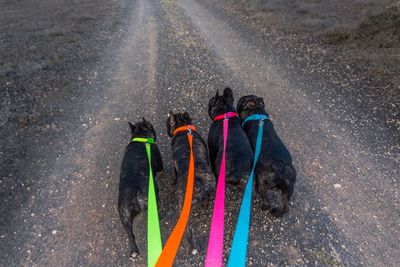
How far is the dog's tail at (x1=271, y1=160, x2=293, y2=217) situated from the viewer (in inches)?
164

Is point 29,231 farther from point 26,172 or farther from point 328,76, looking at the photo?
point 328,76

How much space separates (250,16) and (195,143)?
11.7 metres

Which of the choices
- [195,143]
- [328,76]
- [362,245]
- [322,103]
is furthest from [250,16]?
[362,245]

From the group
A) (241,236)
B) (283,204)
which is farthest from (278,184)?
(241,236)

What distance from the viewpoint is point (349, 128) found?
20.9 feet

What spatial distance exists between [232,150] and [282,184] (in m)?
0.89

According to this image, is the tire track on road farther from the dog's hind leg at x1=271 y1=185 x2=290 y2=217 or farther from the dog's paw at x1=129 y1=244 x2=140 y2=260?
the dog's paw at x1=129 y1=244 x2=140 y2=260

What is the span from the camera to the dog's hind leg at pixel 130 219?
3943 mm

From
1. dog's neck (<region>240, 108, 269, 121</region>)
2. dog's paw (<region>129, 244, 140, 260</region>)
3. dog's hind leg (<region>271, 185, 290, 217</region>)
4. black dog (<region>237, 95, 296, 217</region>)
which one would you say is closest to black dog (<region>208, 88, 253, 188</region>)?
black dog (<region>237, 95, 296, 217</region>)

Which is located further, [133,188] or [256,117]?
[256,117]

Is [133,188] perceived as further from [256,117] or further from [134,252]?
[256,117]

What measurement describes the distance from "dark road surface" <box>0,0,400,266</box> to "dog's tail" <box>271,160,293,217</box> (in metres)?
0.24

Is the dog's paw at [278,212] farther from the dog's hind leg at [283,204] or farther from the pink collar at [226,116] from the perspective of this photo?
the pink collar at [226,116]

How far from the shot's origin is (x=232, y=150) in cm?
450
